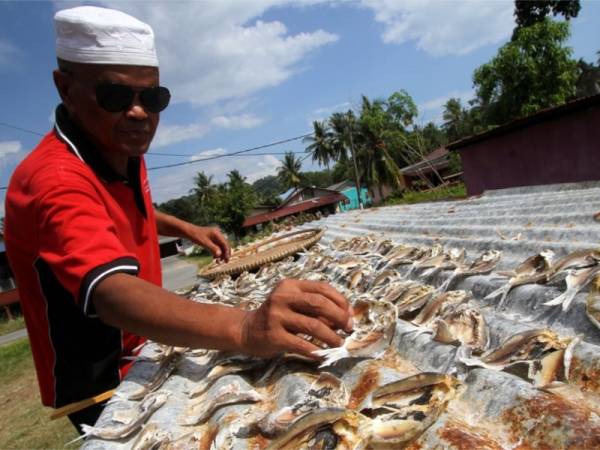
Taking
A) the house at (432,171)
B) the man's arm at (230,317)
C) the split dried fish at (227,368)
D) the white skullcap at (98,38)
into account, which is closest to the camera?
the man's arm at (230,317)

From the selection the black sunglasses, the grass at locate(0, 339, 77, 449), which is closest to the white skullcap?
the black sunglasses

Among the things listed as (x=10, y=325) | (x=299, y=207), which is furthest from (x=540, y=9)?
(x=10, y=325)

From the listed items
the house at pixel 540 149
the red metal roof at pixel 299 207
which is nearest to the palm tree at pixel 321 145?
the red metal roof at pixel 299 207

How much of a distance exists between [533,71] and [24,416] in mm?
31309

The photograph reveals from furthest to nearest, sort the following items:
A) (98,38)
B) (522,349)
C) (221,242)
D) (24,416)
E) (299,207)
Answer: (299,207) → (24,416) → (221,242) → (98,38) → (522,349)

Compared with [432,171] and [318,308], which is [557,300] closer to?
[318,308]

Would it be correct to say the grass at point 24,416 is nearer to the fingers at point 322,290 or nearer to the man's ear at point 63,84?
the man's ear at point 63,84

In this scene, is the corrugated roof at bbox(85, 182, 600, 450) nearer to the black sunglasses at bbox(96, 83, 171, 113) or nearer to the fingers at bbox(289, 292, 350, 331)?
the fingers at bbox(289, 292, 350, 331)

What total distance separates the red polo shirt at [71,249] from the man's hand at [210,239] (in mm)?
1160

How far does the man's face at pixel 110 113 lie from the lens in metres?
2.07

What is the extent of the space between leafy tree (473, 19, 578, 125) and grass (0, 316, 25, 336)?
35645 millimetres

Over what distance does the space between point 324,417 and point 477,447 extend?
1.25ft

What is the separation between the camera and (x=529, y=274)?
1.93 m

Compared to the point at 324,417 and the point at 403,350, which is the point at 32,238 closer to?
the point at 324,417
